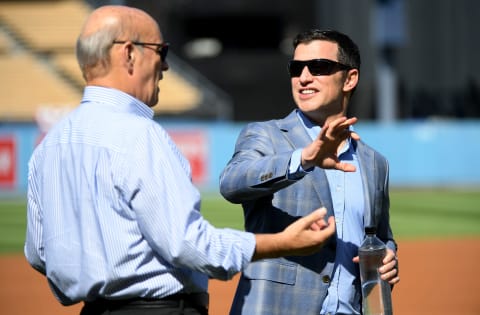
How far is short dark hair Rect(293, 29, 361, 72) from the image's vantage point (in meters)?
3.92

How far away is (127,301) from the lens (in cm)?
301

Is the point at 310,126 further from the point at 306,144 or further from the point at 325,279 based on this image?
the point at 325,279

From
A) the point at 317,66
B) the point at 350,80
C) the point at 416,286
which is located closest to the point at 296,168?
the point at 317,66

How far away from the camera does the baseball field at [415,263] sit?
995cm

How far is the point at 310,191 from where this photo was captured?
12.1 feet

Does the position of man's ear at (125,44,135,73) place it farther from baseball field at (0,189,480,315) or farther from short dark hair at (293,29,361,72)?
baseball field at (0,189,480,315)

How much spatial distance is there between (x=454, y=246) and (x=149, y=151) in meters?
12.1

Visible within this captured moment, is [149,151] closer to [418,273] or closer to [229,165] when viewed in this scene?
[229,165]

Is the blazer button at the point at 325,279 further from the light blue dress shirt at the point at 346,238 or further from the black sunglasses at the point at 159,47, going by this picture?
the black sunglasses at the point at 159,47

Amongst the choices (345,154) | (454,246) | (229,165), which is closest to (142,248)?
(229,165)

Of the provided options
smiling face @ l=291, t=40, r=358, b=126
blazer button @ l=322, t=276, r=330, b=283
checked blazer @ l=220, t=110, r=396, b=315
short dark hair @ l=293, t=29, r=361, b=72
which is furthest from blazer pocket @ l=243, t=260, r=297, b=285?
short dark hair @ l=293, t=29, r=361, b=72

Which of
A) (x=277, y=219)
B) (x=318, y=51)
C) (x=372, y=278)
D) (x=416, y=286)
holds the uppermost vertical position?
(x=318, y=51)

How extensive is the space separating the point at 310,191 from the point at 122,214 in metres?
1.00

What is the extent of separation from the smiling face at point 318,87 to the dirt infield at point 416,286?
578 cm
